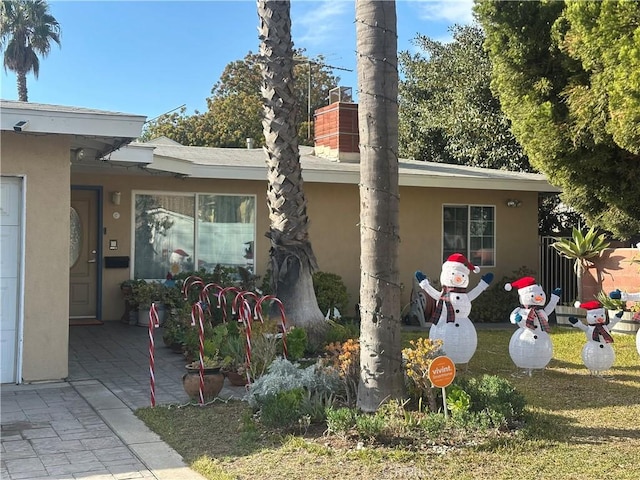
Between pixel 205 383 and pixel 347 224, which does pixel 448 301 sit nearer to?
pixel 205 383

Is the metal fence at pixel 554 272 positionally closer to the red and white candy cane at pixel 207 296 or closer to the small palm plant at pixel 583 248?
the small palm plant at pixel 583 248

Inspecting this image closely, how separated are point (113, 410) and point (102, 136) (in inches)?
124

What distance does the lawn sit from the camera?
532cm

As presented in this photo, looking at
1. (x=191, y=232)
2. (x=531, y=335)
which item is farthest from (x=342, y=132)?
(x=531, y=335)

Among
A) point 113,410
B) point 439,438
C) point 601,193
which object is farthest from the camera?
point 601,193

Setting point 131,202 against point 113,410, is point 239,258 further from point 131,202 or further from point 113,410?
point 113,410

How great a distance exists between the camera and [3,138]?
815 centimetres

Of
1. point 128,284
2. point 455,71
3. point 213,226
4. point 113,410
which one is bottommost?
point 113,410

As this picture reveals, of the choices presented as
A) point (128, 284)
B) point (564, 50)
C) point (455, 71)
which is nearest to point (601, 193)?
point (564, 50)

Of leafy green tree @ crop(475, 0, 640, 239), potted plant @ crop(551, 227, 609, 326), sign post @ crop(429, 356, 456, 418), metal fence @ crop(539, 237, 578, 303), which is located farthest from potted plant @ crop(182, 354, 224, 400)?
metal fence @ crop(539, 237, 578, 303)

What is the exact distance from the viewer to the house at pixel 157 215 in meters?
8.30

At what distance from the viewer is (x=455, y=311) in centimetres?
912

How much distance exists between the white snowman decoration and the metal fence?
8063 millimetres

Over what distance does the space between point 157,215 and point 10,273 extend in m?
5.51
